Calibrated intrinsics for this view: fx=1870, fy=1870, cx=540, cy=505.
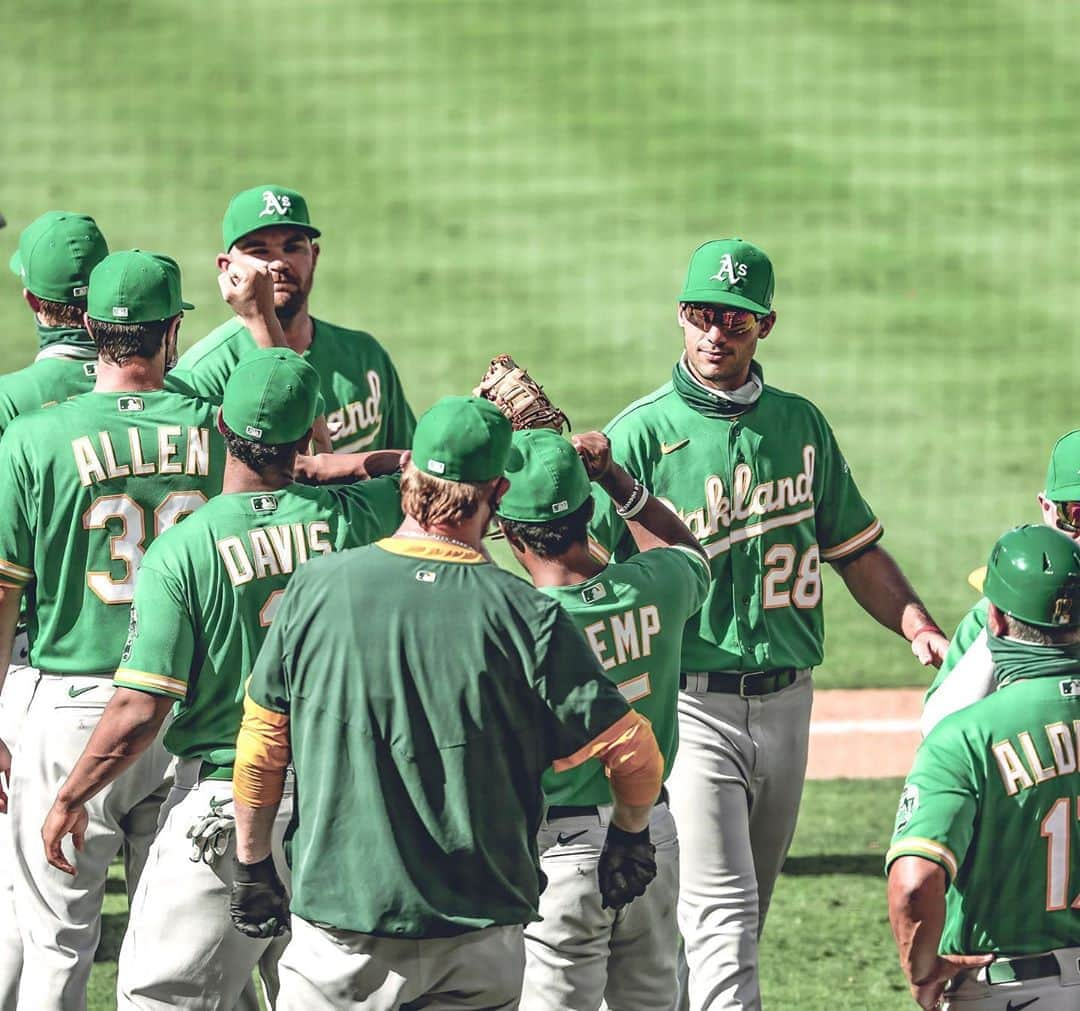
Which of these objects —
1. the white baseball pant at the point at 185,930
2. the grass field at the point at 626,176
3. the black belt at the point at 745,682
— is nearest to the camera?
the white baseball pant at the point at 185,930

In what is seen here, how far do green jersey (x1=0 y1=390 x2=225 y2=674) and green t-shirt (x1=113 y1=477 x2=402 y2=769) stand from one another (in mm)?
460

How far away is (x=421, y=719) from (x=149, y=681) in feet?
2.86

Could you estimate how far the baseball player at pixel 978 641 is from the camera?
161 inches

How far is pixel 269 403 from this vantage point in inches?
157

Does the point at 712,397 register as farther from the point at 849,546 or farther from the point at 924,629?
the point at 924,629

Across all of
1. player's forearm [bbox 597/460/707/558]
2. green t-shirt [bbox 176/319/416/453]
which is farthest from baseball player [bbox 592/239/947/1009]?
green t-shirt [bbox 176/319/416/453]

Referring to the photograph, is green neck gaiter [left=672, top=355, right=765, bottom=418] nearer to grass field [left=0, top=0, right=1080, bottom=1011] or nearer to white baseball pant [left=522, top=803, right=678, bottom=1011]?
white baseball pant [left=522, top=803, right=678, bottom=1011]

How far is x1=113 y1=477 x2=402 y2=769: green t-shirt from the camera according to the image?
13.0ft

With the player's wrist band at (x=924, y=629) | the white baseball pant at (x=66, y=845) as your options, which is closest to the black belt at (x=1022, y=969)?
the player's wrist band at (x=924, y=629)

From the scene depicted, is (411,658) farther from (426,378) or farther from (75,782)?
(426,378)

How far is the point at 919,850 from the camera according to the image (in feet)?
11.1

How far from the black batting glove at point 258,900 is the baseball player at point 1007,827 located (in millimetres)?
1176

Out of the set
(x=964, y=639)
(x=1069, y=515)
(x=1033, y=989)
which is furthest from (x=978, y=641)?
(x=1033, y=989)

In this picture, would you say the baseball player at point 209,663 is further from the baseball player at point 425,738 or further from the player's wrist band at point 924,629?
the player's wrist band at point 924,629
